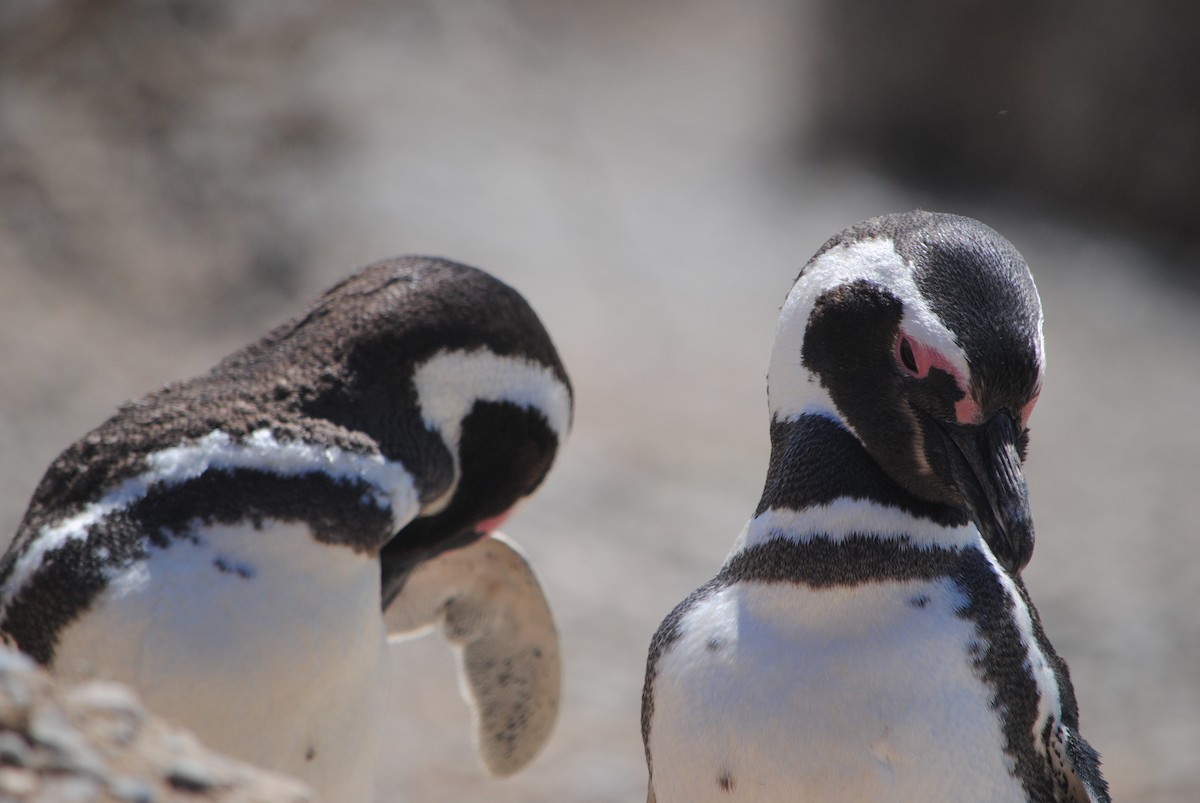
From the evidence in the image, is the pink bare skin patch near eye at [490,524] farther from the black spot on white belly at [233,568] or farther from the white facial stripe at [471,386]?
the black spot on white belly at [233,568]

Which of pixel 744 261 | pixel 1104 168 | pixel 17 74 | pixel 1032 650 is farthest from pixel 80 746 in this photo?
pixel 1104 168

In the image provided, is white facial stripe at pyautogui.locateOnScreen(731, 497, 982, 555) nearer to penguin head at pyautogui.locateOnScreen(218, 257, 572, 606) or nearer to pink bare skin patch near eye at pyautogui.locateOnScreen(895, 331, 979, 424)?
pink bare skin patch near eye at pyautogui.locateOnScreen(895, 331, 979, 424)

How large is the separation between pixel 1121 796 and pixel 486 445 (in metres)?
2.32

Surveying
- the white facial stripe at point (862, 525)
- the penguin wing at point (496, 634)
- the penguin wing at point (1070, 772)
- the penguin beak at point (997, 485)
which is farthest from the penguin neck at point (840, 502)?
the penguin wing at point (496, 634)

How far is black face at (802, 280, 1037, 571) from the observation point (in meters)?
1.49

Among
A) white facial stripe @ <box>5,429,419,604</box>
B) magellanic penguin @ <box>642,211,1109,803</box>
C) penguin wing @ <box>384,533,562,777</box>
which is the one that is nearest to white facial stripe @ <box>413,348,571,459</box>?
white facial stripe @ <box>5,429,419,604</box>

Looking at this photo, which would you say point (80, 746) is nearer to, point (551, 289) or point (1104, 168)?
point (551, 289)

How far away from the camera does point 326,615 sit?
6.20 feet

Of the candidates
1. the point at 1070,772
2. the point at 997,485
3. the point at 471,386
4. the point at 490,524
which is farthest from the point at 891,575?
the point at 490,524

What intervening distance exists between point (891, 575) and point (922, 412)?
20 centimetres

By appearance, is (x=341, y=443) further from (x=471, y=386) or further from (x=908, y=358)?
(x=908, y=358)

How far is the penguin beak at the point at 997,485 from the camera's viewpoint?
1.47 metres

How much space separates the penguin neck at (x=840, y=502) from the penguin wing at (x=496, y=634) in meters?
1.04

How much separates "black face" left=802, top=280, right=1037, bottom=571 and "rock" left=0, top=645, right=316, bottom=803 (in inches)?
32.1
